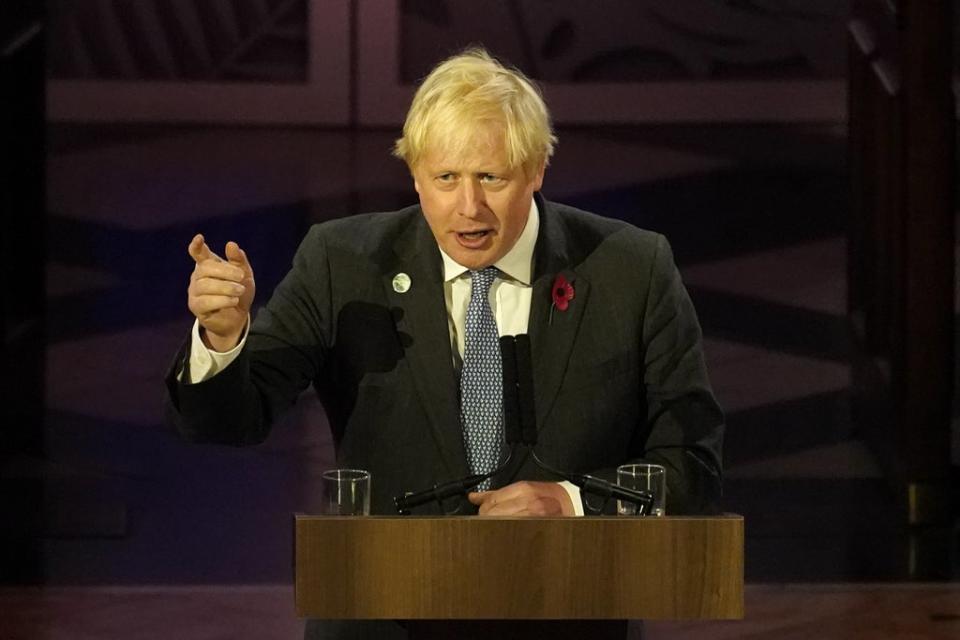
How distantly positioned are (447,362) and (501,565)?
550 millimetres

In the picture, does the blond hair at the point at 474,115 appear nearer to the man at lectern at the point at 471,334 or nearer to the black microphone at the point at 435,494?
the man at lectern at the point at 471,334

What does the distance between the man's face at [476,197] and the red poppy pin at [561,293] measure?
4.5 inches

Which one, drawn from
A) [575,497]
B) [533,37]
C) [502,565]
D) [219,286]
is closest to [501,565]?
[502,565]

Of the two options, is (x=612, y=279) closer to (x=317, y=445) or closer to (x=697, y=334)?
(x=697, y=334)

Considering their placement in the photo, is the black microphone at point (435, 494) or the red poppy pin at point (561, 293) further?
the red poppy pin at point (561, 293)

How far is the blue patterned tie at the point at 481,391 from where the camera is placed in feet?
8.36

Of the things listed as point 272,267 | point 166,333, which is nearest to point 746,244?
point 272,267

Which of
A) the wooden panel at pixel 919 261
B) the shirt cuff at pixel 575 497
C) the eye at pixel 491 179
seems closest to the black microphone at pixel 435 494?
the shirt cuff at pixel 575 497

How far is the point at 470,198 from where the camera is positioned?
2.44 metres

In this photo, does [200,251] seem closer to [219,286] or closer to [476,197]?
[219,286]

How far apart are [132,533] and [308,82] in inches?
248

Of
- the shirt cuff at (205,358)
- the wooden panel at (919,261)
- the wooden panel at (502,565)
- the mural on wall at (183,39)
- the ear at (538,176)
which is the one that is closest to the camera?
the wooden panel at (502,565)

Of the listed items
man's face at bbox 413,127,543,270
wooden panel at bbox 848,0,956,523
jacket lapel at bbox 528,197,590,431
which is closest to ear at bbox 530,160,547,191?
man's face at bbox 413,127,543,270

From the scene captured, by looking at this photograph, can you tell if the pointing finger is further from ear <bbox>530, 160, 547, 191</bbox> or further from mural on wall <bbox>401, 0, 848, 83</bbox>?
mural on wall <bbox>401, 0, 848, 83</bbox>
